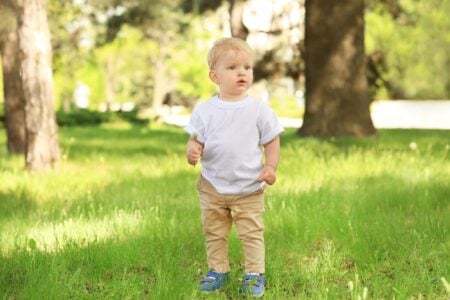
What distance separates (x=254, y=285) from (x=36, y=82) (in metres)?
5.93

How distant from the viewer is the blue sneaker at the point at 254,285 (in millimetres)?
3525

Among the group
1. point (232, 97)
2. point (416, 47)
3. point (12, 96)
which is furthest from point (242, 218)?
point (416, 47)

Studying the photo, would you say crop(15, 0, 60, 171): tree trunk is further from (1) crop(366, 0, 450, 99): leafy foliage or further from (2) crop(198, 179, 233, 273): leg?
(1) crop(366, 0, 450, 99): leafy foliage

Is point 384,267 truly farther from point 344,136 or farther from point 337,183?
point 344,136

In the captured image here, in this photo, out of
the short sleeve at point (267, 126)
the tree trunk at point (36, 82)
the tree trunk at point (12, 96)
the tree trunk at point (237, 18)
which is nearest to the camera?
the short sleeve at point (267, 126)

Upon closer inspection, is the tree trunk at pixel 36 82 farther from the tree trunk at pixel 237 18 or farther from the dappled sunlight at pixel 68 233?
the tree trunk at pixel 237 18

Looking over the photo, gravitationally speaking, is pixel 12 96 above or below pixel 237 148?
below

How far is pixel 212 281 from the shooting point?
12.2 feet

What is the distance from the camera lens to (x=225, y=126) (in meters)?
3.55

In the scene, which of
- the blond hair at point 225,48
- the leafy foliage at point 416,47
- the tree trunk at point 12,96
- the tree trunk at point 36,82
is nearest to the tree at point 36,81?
the tree trunk at point 36,82

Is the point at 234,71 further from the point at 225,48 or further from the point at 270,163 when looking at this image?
the point at 270,163

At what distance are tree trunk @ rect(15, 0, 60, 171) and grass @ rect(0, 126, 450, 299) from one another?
158 cm

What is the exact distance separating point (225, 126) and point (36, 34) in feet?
18.9

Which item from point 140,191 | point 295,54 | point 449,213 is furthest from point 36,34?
point 295,54
